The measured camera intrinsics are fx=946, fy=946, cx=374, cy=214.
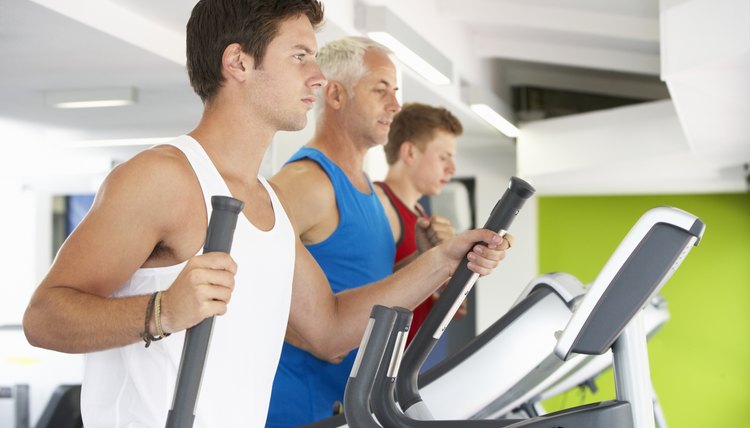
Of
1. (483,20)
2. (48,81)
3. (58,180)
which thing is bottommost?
(58,180)

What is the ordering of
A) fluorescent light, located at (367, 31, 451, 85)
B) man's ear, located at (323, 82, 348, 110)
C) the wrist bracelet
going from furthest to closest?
fluorescent light, located at (367, 31, 451, 85), man's ear, located at (323, 82, 348, 110), the wrist bracelet

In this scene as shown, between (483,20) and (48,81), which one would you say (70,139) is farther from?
(483,20)

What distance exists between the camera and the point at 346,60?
2621 mm

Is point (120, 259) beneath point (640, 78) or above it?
beneath

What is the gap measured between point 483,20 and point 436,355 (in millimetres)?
2619

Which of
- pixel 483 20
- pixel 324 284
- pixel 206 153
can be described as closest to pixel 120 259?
pixel 206 153

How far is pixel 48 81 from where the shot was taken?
355 cm

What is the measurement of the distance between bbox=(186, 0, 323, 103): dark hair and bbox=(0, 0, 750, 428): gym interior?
4.57 feet

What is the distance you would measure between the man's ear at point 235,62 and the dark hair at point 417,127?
81.8 inches

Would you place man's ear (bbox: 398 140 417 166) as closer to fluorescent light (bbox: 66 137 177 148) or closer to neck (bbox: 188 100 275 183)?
fluorescent light (bbox: 66 137 177 148)

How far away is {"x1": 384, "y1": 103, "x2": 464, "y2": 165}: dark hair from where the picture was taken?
3611 mm

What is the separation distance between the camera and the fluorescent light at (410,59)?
386 centimetres

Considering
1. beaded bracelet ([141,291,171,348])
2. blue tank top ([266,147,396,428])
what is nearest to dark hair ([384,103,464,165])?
blue tank top ([266,147,396,428])

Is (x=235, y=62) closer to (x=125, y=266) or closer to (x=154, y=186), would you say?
(x=154, y=186)
